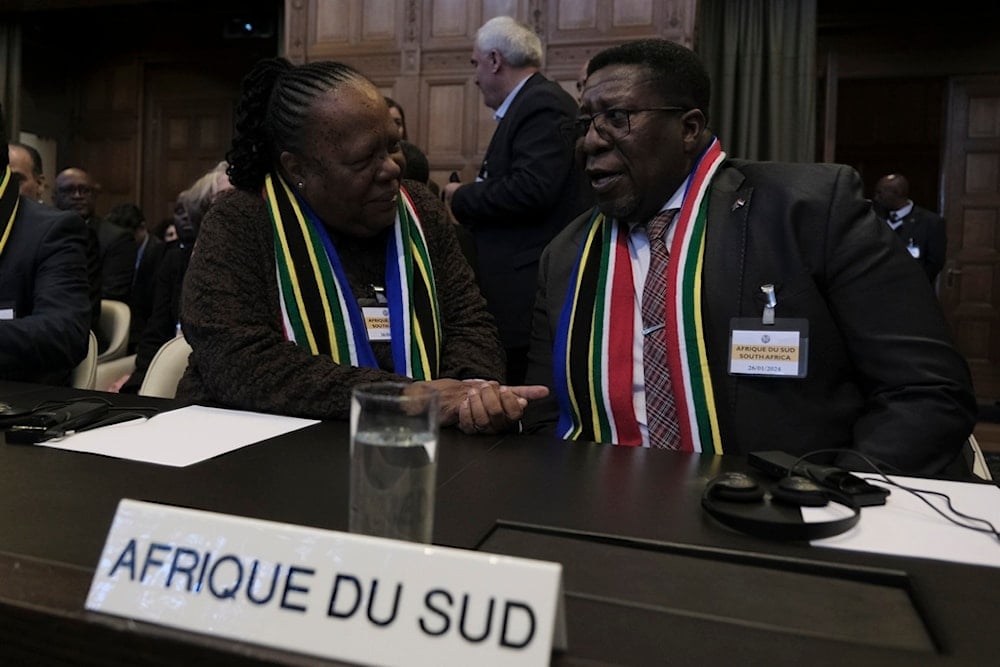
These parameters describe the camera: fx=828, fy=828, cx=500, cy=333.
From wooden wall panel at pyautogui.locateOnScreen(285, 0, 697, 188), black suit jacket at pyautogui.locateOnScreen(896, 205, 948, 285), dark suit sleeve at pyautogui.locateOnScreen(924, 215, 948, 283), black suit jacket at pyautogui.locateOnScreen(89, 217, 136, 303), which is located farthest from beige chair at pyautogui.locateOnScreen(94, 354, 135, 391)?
dark suit sleeve at pyautogui.locateOnScreen(924, 215, 948, 283)

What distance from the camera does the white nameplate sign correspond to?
53 cm

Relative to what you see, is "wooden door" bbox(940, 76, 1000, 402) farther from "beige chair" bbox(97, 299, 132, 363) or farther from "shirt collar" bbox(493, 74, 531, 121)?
"beige chair" bbox(97, 299, 132, 363)

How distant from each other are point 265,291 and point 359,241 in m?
0.25

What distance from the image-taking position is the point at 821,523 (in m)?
0.77

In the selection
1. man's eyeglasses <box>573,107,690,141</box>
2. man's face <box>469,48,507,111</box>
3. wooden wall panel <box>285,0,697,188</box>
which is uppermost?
wooden wall panel <box>285,0,697,188</box>

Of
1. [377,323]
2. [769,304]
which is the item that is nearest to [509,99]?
[377,323]

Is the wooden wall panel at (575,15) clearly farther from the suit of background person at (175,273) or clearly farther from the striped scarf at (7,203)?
the striped scarf at (7,203)

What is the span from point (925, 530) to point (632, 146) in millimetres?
1002

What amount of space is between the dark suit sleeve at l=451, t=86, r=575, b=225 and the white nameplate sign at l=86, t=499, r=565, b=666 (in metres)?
2.13

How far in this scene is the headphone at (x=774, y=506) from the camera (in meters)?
0.78

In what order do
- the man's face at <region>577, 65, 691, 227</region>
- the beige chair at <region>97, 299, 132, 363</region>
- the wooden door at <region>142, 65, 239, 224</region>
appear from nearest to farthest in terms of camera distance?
the man's face at <region>577, 65, 691, 227</region>
the beige chair at <region>97, 299, 132, 363</region>
the wooden door at <region>142, 65, 239, 224</region>

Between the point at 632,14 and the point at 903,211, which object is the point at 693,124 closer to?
the point at 632,14

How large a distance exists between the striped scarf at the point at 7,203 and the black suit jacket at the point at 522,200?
4.20ft

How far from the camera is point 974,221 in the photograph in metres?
7.10
